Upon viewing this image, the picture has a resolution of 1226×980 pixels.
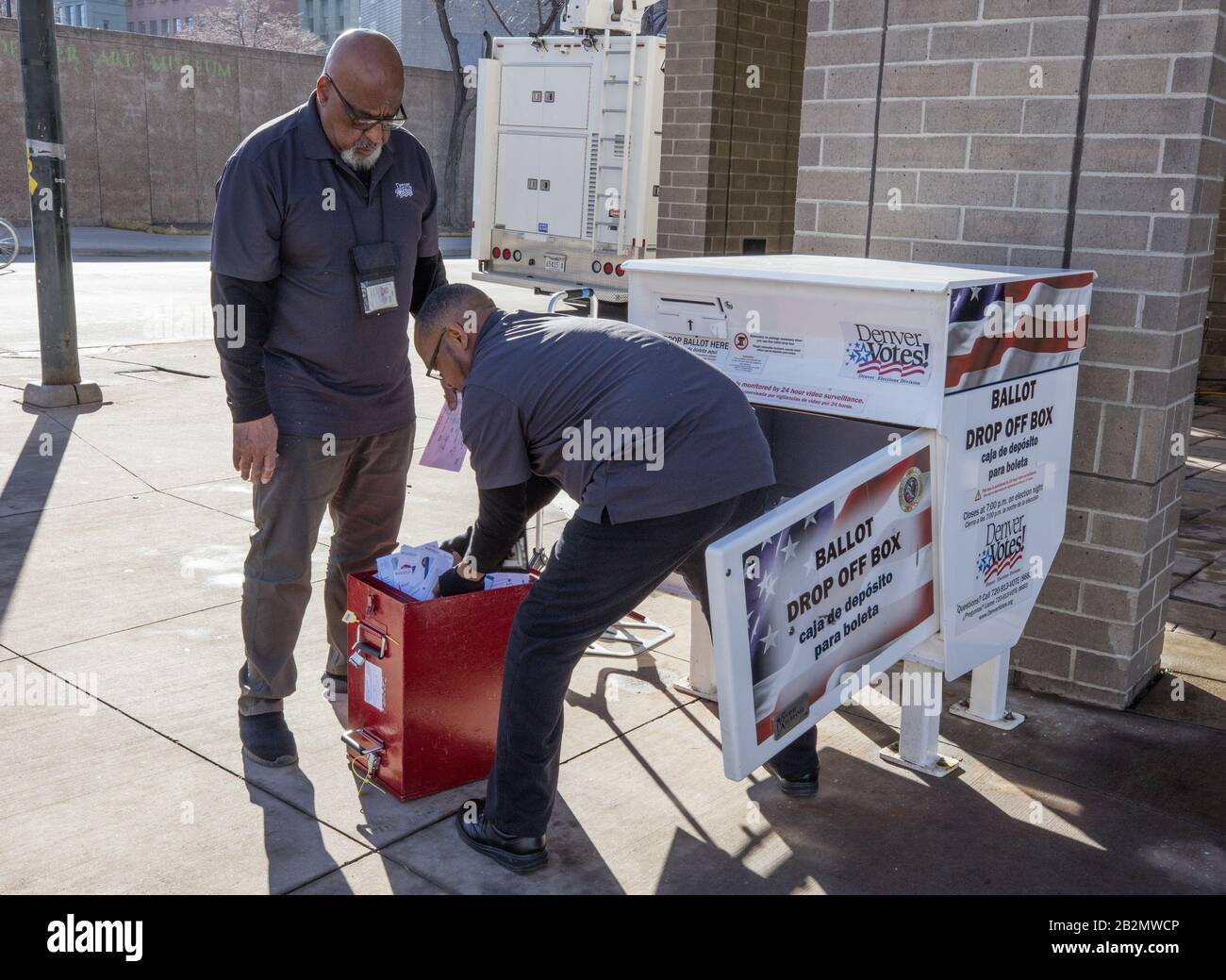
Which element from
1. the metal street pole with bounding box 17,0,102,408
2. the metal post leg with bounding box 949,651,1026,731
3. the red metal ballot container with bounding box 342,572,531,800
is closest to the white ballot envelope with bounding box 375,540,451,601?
the red metal ballot container with bounding box 342,572,531,800

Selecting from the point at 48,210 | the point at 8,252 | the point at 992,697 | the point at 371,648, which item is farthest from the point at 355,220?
the point at 8,252

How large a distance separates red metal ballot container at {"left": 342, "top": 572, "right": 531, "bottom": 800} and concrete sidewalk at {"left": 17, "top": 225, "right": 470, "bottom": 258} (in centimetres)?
1987

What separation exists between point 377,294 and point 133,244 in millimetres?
23016

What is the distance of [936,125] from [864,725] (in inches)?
91.7

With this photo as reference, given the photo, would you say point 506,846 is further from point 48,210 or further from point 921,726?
point 48,210

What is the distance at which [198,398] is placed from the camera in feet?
32.1

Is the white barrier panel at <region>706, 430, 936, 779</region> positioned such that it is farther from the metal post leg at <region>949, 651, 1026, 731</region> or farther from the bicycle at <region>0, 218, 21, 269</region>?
the bicycle at <region>0, 218, 21, 269</region>

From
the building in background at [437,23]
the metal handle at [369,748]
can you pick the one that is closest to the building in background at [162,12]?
the building in background at [437,23]

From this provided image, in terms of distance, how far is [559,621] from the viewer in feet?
10.5

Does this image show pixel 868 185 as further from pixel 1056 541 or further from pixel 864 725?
pixel 864 725

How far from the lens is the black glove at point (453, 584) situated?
3.62 meters

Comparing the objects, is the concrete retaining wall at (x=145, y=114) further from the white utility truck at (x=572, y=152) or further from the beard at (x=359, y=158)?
the beard at (x=359, y=158)
